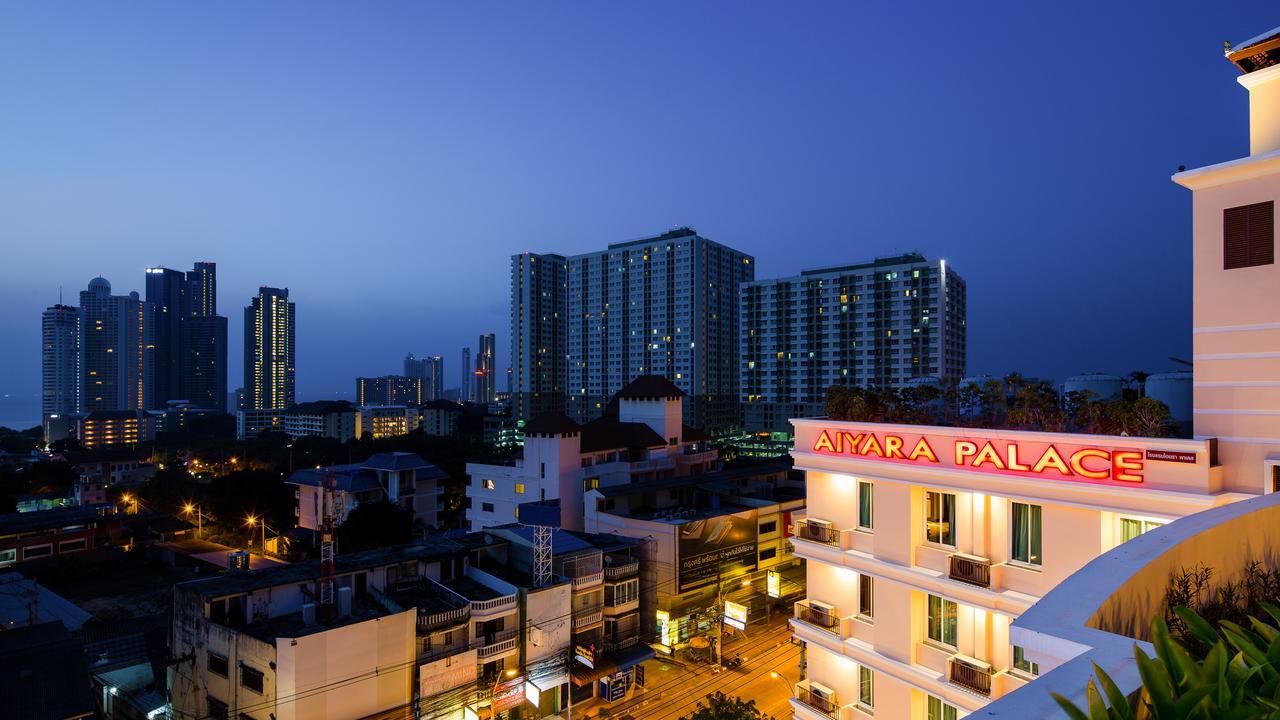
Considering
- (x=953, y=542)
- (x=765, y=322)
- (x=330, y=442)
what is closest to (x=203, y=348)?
(x=330, y=442)

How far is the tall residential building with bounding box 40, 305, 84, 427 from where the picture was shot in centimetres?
13038

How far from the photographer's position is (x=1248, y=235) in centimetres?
930

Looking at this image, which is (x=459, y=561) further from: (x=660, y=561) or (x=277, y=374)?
(x=277, y=374)

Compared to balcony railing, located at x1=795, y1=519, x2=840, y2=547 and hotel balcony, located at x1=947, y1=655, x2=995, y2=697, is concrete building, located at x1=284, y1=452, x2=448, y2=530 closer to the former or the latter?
balcony railing, located at x1=795, y1=519, x2=840, y2=547

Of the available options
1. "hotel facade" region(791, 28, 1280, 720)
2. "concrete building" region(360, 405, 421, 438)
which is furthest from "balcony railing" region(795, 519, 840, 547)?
"concrete building" region(360, 405, 421, 438)

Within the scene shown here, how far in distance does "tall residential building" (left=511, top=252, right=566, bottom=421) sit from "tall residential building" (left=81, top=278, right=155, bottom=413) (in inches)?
3917

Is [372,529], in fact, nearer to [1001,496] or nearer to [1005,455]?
[1001,496]

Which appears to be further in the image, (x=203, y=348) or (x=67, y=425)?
(x=203, y=348)

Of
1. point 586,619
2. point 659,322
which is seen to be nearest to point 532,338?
point 659,322

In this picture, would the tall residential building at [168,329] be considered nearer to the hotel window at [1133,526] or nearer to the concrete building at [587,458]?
the concrete building at [587,458]

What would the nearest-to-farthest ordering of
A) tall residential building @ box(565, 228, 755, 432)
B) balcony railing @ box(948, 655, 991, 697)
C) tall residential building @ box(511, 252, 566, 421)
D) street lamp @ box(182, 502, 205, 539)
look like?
1. balcony railing @ box(948, 655, 991, 697)
2. street lamp @ box(182, 502, 205, 539)
3. tall residential building @ box(565, 228, 755, 432)
4. tall residential building @ box(511, 252, 566, 421)

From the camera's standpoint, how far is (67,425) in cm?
10612

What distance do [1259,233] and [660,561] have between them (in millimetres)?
23041

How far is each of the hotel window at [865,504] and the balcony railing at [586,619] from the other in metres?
14.3
